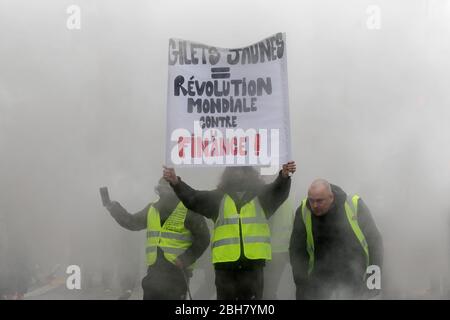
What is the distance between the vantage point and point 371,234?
11.8 ft

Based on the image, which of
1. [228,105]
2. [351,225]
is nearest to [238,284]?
[351,225]

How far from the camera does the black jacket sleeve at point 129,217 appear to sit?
3867 mm

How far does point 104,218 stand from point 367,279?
150 centimetres

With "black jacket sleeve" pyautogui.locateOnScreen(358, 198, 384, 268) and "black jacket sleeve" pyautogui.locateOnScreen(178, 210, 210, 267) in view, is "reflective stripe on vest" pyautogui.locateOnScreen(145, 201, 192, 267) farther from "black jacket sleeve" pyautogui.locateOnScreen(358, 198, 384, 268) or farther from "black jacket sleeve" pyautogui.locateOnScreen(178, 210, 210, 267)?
"black jacket sleeve" pyautogui.locateOnScreen(358, 198, 384, 268)

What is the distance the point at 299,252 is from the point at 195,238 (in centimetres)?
58

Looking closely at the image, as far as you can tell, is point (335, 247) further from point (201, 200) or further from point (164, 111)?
point (164, 111)

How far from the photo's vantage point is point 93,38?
4.02 metres

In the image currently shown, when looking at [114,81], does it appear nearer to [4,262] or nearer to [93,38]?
[93,38]

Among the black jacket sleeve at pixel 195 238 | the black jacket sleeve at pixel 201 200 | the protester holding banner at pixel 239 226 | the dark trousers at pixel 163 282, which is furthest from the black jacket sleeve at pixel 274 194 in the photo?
the dark trousers at pixel 163 282

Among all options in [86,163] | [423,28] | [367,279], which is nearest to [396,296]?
[367,279]

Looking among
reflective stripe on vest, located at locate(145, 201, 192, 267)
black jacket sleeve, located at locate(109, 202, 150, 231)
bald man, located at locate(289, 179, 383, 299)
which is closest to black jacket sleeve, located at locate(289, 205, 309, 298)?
bald man, located at locate(289, 179, 383, 299)

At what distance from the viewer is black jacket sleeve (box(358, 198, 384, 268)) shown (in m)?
3.61

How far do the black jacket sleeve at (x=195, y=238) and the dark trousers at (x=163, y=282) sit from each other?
8 centimetres
